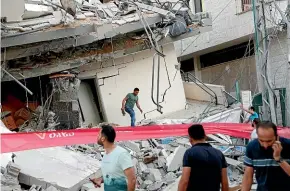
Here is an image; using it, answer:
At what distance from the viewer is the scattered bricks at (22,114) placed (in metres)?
15.5

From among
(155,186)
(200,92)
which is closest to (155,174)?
(155,186)

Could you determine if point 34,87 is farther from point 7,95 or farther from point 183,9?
point 183,9

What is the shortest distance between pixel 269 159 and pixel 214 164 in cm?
51

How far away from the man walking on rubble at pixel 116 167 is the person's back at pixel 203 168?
0.53 metres

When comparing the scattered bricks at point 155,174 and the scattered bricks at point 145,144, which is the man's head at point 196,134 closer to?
the scattered bricks at point 155,174

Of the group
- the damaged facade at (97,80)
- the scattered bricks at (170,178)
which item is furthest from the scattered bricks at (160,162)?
the scattered bricks at (170,178)

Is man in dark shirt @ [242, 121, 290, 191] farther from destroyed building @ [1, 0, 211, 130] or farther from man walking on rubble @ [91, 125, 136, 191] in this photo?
destroyed building @ [1, 0, 211, 130]

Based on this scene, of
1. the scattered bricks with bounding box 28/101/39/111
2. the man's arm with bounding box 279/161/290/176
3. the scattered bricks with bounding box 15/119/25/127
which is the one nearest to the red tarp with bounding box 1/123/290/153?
the man's arm with bounding box 279/161/290/176

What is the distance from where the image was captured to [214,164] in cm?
461

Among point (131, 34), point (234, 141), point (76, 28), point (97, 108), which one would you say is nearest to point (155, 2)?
point (131, 34)

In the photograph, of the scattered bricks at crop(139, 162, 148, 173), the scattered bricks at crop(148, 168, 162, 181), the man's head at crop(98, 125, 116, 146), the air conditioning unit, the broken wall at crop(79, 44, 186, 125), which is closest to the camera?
the man's head at crop(98, 125, 116, 146)

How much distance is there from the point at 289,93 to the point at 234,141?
372cm

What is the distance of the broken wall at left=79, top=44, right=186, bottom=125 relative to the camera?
17.2 metres

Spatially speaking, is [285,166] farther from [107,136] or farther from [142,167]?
[142,167]
